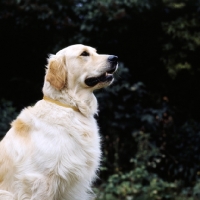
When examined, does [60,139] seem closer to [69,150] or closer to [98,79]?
[69,150]

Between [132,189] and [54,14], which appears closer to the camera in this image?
[132,189]

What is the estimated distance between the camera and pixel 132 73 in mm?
7609

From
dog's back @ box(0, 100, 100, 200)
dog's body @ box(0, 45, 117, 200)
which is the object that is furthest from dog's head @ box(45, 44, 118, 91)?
dog's back @ box(0, 100, 100, 200)

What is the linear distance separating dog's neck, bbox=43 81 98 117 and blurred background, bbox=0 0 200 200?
2.48m

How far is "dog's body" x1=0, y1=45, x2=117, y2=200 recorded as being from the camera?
344 centimetres

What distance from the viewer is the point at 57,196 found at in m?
3.51

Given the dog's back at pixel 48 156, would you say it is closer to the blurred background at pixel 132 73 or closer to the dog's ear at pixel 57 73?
the dog's ear at pixel 57 73

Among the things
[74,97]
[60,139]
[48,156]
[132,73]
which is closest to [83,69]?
[74,97]

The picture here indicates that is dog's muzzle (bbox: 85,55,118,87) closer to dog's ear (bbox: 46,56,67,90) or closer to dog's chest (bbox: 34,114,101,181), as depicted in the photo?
dog's ear (bbox: 46,56,67,90)

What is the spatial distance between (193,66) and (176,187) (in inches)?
79.8

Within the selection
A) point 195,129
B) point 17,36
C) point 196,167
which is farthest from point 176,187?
point 17,36

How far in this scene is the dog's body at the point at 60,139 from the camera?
3.44 metres

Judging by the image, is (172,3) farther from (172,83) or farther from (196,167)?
(196,167)

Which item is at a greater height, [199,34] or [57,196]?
[57,196]
